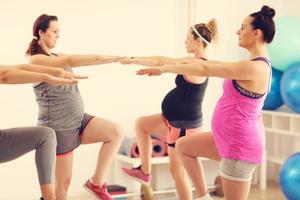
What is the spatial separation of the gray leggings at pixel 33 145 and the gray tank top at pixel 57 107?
15.1 inches

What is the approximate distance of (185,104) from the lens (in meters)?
4.23

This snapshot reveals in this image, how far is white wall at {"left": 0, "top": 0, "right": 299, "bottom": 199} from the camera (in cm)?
557

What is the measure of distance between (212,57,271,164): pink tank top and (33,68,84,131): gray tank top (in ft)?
3.58

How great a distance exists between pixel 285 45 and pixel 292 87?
57 cm

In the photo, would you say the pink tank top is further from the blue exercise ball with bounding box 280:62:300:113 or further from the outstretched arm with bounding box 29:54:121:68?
the blue exercise ball with bounding box 280:62:300:113

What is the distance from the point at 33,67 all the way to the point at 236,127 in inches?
52.5

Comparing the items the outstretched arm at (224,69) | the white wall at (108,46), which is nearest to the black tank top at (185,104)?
the outstretched arm at (224,69)

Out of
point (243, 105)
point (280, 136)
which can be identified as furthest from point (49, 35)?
point (280, 136)

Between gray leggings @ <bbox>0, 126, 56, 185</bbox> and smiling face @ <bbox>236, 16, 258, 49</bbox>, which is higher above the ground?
smiling face @ <bbox>236, 16, 258, 49</bbox>

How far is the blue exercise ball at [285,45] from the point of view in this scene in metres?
5.75

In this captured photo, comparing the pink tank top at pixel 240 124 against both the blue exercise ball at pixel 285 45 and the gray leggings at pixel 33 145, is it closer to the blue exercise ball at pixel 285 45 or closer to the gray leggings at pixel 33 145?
the gray leggings at pixel 33 145

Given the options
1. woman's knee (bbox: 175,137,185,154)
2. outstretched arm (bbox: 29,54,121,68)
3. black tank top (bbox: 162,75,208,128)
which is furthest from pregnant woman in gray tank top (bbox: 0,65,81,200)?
black tank top (bbox: 162,75,208,128)

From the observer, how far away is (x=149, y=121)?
173 inches

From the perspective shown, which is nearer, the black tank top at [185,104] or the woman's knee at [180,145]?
the woman's knee at [180,145]
